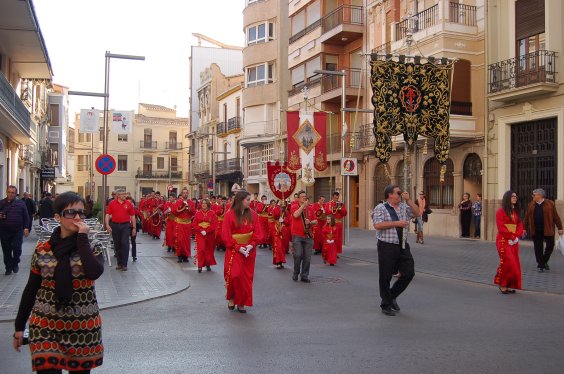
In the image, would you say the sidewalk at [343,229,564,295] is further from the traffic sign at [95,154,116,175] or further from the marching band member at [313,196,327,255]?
the traffic sign at [95,154,116,175]

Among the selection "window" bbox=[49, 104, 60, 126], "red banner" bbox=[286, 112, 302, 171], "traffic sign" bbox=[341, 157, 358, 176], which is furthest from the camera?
"window" bbox=[49, 104, 60, 126]

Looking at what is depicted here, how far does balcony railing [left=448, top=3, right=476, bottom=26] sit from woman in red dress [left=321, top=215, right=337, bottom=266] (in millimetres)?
12277

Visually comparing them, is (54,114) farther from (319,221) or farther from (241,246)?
(241,246)

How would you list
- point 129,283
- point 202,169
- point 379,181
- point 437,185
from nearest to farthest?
point 129,283 < point 437,185 < point 379,181 < point 202,169

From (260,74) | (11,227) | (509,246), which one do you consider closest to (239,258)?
(509,246)

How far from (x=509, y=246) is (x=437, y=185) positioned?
1625cm

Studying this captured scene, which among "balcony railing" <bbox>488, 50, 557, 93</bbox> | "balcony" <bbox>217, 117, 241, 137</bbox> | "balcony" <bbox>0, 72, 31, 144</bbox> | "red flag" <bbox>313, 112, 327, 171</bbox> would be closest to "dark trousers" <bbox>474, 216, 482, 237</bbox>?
"balcony railing" <bbox>488, 50, 557, 93</bbox>

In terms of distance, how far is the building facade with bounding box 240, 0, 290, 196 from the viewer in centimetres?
4306

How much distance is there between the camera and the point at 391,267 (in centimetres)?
883

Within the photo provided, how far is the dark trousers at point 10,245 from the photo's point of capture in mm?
12914

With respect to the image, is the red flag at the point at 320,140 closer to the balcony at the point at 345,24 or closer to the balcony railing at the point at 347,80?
the balcony railing at the point at 347,80

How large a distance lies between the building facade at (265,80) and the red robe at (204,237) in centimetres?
2790

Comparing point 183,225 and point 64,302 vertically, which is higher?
point 64,302

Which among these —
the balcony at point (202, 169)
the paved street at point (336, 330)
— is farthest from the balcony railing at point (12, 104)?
the balcony at point (202, 169)
